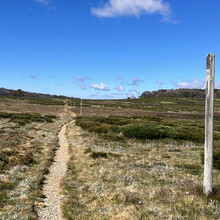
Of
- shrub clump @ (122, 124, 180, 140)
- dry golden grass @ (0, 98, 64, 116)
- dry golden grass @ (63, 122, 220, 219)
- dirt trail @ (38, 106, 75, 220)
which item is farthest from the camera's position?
dry golden grass @ (0, 98, 64, 116)

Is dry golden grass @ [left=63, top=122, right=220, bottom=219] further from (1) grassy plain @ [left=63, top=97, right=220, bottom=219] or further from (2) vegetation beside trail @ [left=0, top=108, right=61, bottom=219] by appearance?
(2) vegetation beside trail @ [left=0, top=108, right=61, bottom=219]

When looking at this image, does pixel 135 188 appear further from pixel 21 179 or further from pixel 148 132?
pixel 148 132

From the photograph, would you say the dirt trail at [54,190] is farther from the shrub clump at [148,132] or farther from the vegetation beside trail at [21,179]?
the shrub clump at [148,132]

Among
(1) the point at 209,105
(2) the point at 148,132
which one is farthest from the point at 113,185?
(2) the point at 148,132

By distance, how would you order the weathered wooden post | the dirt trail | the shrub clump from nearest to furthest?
the dirt trail, the weathered wooden post, the shrub clump

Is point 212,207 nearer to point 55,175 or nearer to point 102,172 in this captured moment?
point 102,172

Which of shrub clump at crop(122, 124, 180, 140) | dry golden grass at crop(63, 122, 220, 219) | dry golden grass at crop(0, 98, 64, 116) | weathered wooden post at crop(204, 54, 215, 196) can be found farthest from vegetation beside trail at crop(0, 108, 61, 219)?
dry golden grass at crop(0, 98, 64, 116)

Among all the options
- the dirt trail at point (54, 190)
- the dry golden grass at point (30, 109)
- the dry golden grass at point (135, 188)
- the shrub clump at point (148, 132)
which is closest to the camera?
the dry golden grass at point (135, 188)

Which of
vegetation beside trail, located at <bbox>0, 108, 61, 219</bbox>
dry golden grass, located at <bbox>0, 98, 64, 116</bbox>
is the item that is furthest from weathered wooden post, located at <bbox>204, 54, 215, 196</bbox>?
dry golden grass, located at <bbox>0, 98, 64, 116</bbox>

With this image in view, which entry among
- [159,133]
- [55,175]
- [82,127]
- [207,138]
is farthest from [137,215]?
[82,127]

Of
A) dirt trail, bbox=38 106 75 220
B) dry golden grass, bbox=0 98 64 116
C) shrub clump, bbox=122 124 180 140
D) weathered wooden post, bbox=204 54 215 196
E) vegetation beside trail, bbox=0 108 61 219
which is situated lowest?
dirt trail, bbox=38 106 75 220

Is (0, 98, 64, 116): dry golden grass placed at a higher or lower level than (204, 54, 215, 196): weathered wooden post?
lower

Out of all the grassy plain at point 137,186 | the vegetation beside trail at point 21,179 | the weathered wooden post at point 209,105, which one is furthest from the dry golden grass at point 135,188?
the weathered wooden post at point 209,105

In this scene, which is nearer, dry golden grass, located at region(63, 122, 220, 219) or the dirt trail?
dry golden grass, located at region(63, 122, 220, 219)
